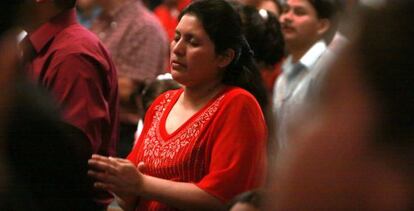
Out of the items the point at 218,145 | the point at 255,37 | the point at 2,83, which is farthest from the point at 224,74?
the point at 2,83

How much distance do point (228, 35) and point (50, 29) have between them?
64 cm

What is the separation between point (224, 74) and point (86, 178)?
1.11 meters

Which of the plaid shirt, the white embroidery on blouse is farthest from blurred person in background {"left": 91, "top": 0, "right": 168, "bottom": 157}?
the white embroidery on blouse

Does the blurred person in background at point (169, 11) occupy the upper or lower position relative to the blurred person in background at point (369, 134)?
lower

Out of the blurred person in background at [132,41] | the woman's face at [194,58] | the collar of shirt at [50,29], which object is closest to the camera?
the woman's face at [194,58]

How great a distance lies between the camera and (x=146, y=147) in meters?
2.80

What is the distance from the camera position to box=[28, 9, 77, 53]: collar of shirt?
3041 millimetres

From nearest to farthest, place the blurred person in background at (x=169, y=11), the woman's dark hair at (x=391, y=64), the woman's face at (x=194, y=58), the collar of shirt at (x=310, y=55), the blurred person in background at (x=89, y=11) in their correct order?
1. the woman's dark hair at (x=391, y=64)
2. the woman's face at (x=194, y=58)
3. the collar of shirt at (x=310, y=55)
4. the blurred person in background at (x=89, y=11)
5. the blurred person in background at (x=169, y=11)

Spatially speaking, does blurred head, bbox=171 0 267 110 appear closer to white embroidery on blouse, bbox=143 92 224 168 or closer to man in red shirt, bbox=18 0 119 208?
white embroidery on blouse, bbox=143 92 224 168

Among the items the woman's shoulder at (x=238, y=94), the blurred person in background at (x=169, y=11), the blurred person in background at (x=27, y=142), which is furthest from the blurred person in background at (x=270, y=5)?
the blurred person in background at (x=27, y=142)

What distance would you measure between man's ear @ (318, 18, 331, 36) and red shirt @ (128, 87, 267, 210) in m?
1.82

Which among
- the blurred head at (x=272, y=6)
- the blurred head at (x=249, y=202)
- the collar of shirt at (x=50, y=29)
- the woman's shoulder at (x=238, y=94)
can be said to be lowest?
the blurred head at (x=272, y=6)

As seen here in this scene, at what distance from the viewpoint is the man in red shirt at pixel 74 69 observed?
2902mm

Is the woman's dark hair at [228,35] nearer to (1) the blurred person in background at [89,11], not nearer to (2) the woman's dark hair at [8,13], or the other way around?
(2) the woman's dark hair at [8,13]
